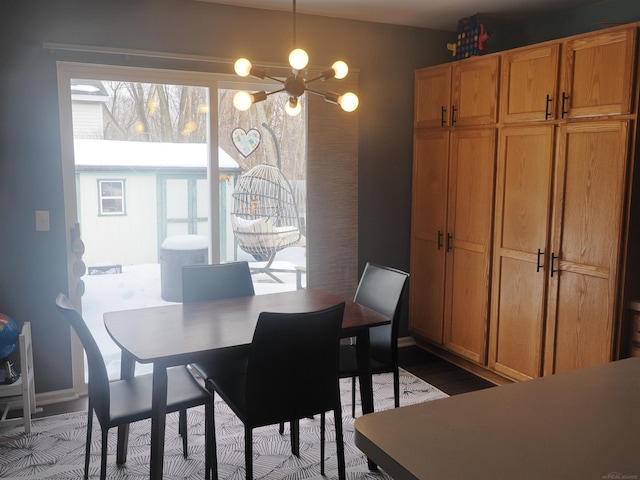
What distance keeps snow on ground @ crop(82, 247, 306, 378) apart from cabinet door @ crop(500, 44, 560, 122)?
2.54 m

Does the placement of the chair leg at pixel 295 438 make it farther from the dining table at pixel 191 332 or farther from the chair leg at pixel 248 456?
the chair leg at pixel 248 456

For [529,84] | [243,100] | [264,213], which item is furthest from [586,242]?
[264,213]

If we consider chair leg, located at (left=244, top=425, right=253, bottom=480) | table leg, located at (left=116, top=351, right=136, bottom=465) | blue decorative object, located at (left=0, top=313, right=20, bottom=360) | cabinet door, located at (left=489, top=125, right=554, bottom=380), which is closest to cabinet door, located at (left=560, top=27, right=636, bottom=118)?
cabinet door, located at (left=489, top=125, right=554, bottom=380)

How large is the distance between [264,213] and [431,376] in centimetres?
165

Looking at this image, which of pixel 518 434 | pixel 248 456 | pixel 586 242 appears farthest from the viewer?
pixel 586 242

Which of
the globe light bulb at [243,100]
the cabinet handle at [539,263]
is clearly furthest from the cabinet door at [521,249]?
the globe light bulb at [243,100]

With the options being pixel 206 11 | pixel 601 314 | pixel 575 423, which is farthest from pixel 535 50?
pixel 575 423

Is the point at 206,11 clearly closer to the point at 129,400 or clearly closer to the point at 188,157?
the point at 188,157

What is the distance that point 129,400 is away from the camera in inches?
101

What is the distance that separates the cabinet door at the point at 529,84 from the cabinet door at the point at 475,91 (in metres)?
0.07

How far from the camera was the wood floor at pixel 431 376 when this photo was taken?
3525 mm

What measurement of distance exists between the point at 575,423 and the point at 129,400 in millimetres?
1956

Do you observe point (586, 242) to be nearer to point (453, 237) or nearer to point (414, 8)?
point (453, 237)

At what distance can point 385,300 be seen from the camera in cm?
320
